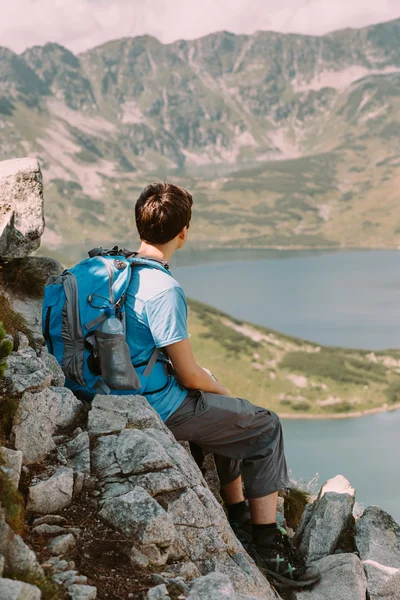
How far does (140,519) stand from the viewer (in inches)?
231

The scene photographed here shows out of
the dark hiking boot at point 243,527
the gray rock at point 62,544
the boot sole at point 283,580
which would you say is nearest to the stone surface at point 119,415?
the gray rock at point 62,544

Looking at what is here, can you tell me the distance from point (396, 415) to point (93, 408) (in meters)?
187

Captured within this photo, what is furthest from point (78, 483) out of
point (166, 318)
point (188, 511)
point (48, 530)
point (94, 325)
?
point (166, 318)

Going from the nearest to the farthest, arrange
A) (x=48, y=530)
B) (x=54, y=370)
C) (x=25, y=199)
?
(x=48, y=530) → (x=54, y=370) → (x=25, y=199)

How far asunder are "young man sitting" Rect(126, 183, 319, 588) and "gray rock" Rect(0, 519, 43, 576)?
A: 8.33 ft

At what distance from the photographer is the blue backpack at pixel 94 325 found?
705cm

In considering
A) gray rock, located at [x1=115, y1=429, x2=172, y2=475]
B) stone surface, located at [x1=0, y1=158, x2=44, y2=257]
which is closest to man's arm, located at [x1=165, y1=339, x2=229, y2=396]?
gray rock, located at [x1=115, y1=429, x2=172, y2=475]

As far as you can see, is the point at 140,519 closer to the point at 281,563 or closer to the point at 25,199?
the point at 281,563

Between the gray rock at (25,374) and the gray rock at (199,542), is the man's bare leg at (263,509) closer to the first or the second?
the gray rock at (199,542)

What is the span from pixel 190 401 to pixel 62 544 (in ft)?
8.11

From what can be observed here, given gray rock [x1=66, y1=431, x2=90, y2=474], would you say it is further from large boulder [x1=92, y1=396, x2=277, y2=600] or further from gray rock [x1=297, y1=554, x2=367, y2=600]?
gray rock [x1=297, y1=554, x2=367, y2=600]

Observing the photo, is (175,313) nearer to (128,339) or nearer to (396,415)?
(128,339)

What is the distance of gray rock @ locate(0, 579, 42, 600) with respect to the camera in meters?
4.31

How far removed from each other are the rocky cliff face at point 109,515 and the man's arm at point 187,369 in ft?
1.81
